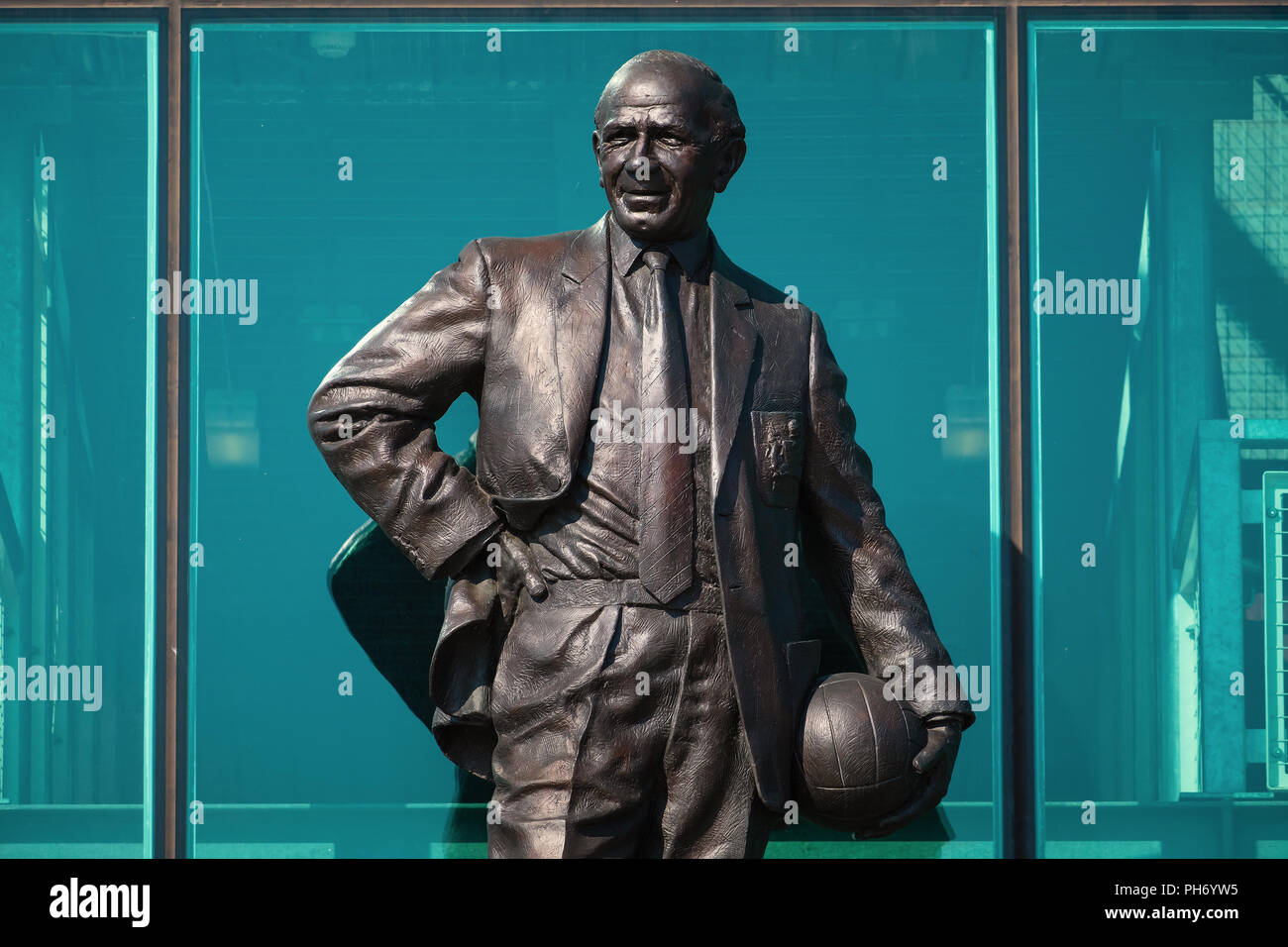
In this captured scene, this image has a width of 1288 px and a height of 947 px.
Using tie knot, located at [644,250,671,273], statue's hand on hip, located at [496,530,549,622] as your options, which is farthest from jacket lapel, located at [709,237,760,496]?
statue's hand on hip, located at [496,530,549,622]

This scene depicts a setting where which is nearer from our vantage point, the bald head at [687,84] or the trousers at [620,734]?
the trousers at [620,734]

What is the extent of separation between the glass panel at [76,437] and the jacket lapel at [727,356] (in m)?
2.48

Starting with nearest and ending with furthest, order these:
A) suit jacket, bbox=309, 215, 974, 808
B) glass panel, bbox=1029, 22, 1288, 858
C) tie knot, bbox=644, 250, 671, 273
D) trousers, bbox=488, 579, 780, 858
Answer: trousers, bbox=488, 579, 780, 858 < suit jacket, bbox=309, 215, 974, 808 < tie knot, bbox=644, 250, 671, 273 < glass panel, bbox=1029, 22, 1288, 858

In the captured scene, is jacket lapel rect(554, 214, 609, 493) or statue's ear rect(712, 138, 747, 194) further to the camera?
statue's ear rect(712, 138, 747, 194)

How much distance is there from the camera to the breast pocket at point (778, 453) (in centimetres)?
545

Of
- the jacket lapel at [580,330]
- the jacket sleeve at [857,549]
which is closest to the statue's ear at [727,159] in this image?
the jacket lapel at [580,330]

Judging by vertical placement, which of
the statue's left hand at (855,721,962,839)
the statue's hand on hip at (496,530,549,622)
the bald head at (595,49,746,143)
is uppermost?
the bald head at (595,49,746,143)

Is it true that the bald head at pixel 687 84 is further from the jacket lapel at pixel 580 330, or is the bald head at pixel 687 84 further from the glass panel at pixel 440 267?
the glass panel at pixel 440 267

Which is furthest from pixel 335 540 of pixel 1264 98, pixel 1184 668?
pixel 1264 98

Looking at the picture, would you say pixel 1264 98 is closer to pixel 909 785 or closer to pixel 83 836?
pixel 909 785

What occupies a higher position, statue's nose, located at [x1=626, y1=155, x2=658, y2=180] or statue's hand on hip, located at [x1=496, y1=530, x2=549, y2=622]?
statue's nose, located at [x1=626, y1=155, x2=658, y2=180]

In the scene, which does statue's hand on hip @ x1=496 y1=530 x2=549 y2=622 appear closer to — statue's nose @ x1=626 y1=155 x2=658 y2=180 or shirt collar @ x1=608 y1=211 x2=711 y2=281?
shirt collar @ x1=608 y1=211 x2=711 y2=281

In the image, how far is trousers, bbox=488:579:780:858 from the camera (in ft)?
17.2

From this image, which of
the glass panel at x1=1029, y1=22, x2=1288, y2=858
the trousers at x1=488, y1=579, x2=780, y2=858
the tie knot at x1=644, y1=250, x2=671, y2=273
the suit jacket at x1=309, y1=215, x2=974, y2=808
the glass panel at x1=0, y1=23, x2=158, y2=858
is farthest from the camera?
the glass panel at x1=1029, y1=22, x2=1288, y2=858
